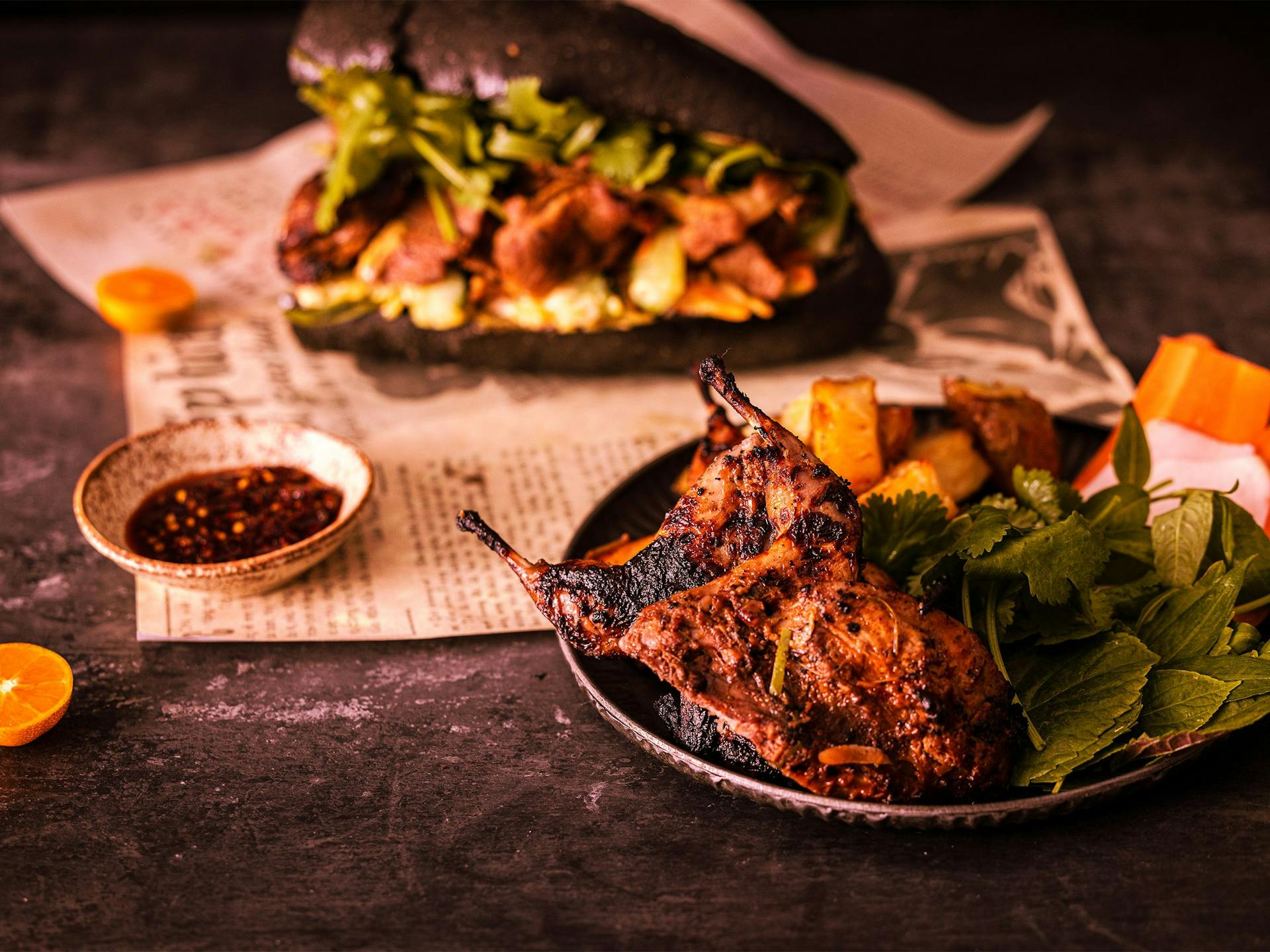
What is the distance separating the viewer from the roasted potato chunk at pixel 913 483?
8.00 ft

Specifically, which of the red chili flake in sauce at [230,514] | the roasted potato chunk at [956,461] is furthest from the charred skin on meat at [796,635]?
the red chili flake in sauce at [230,514]

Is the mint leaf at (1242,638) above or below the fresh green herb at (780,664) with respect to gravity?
above

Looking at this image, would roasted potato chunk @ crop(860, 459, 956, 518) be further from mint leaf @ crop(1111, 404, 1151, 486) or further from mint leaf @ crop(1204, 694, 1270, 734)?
mint leaf @ crop(1204, 694, 1270, 734)

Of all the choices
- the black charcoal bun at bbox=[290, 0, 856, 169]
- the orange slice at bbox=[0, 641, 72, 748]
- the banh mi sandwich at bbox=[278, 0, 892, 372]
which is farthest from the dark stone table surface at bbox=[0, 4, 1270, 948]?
the black charcoal bun at bbox=[290, 0, 856, 169]

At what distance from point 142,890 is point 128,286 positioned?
2.37 meters

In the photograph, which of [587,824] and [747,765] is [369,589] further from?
[747,765]

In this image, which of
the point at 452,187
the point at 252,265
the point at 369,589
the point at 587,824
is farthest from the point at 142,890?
the point at 252,265

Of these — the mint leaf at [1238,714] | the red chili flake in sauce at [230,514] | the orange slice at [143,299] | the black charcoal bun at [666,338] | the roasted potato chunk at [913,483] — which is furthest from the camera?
the orange slice at [143,299]

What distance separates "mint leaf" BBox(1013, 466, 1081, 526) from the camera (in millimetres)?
2346

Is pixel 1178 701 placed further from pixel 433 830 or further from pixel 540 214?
pixel 540 214

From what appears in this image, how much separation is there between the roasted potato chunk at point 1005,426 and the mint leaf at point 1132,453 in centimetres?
22

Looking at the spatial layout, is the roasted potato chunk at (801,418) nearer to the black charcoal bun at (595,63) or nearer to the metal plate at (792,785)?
the metal plate at (792,785)

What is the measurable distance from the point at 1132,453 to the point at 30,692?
2156 mm

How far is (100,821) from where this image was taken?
2191 mm
